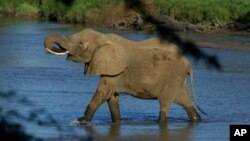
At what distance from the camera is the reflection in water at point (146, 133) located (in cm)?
1161

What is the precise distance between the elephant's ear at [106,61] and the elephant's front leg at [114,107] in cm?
37

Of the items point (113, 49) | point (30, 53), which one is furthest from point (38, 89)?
point (30, 53)

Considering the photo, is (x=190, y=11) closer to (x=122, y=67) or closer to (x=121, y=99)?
(x=121, y=99)

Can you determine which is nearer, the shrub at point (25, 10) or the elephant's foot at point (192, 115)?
the elephant's foot at point (192, 115)

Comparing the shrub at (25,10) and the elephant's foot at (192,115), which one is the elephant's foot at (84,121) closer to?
the elephant's foot at (192,115)

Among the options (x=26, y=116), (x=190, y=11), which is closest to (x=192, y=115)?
(x=26, y=116)

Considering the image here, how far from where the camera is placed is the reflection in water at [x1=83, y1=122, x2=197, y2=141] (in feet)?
38.1

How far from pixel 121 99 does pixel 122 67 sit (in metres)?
3.33

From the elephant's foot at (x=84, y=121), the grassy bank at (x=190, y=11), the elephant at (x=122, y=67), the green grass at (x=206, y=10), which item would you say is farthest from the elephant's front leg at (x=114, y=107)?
the green grass at (x=206, y=10)

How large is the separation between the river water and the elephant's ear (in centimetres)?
54

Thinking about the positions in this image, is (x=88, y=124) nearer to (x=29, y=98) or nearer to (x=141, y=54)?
(x=141, y=54)

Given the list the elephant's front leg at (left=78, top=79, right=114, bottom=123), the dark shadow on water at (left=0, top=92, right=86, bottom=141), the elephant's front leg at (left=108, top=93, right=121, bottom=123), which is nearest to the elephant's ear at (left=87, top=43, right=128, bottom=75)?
the elephant's front leg at (left=78, top=79, right=114, bottom=123)

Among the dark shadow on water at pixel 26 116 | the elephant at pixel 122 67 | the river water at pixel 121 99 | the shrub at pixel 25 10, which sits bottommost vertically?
the shrub at pixel 25 10

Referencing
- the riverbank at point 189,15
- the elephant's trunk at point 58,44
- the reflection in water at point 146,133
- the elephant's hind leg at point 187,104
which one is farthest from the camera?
the riverbank at point 189,15
